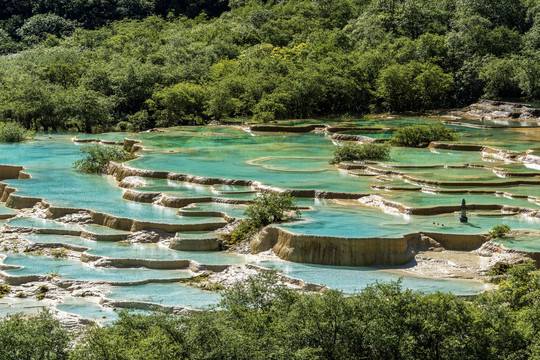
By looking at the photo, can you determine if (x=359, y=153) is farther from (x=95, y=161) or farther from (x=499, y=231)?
(x=499, y=231)

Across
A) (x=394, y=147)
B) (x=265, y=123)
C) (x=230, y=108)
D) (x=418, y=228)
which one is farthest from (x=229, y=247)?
(x=230, y=108)

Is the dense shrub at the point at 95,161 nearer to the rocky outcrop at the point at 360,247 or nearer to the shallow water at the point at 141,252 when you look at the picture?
the shallow water at the point at 141,252

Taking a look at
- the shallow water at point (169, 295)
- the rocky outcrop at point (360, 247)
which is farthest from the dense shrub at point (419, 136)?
the shallow water at point (169, 295)

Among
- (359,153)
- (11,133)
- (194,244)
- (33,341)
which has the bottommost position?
(194,244)

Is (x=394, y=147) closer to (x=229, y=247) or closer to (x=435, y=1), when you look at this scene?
(x=229, y=247)

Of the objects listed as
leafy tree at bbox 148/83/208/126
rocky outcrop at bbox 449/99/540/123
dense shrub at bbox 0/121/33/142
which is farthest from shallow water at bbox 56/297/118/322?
rocky outcrop at bbox 449/99/540/123

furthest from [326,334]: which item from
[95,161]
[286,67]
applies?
[286,67]

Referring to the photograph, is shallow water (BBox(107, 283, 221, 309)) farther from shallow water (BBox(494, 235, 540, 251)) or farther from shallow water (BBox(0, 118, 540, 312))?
shallow water (BBox(494, 235, 540, 251))
